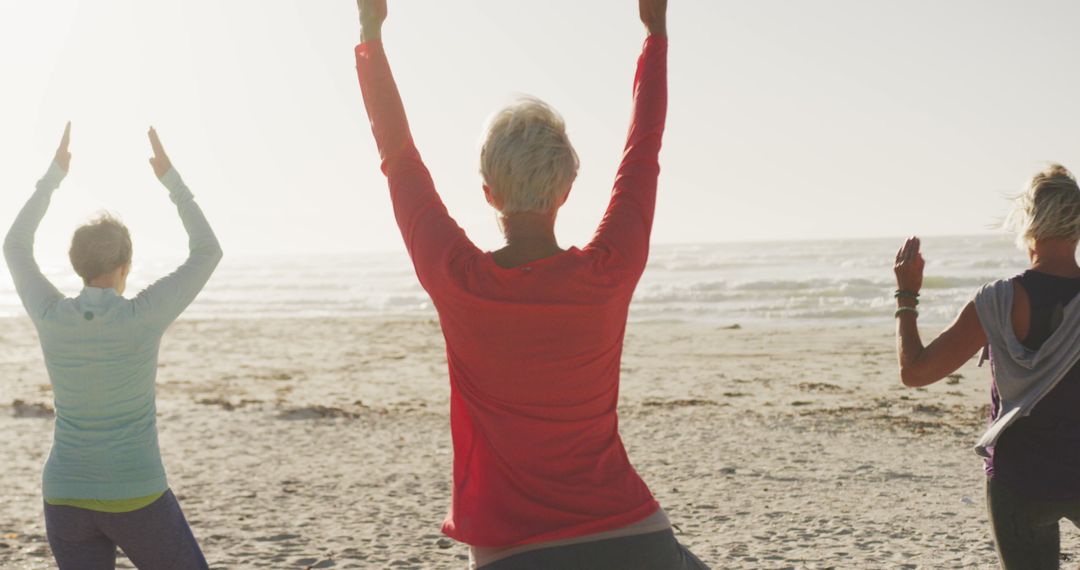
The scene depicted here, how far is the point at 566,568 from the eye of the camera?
6.27 feet

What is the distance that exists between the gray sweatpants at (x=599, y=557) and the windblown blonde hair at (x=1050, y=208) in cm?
158

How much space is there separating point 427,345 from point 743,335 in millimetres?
6356

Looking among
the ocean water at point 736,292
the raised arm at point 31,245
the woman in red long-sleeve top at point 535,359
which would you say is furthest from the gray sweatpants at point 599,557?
the ocean water at point 736,292

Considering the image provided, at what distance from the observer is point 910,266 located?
9.11 feet

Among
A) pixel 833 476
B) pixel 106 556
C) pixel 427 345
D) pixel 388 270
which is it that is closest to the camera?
pixel 106 556

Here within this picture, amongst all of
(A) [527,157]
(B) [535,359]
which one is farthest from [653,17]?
(B) [535,359]

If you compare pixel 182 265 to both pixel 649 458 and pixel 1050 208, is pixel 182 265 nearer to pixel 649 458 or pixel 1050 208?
Result: pixel 1050 208

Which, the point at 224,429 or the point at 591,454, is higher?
the point at 591,454

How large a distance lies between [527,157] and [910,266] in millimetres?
1343

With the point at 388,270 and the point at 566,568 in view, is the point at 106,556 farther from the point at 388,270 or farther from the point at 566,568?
the point at 388,270

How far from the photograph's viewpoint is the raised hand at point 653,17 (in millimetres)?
2262

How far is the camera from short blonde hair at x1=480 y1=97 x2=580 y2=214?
1.91 meters

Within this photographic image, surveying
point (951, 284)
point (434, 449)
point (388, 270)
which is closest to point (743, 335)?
point (434, 449)

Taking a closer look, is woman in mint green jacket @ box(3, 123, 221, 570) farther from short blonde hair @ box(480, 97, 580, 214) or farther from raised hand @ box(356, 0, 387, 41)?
short blonde hair @ box(480, 97, 580, 214)
